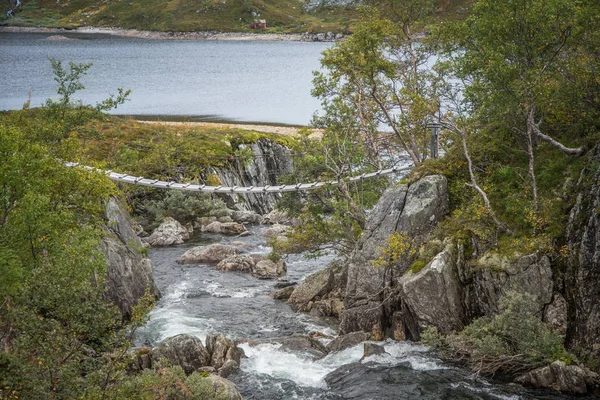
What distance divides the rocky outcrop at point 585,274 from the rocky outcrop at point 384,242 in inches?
214

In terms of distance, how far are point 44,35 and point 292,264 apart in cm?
18776

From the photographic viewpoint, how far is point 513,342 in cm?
1809

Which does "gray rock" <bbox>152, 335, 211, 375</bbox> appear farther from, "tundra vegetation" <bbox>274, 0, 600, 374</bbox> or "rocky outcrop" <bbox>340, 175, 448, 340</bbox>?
"tundra vegetation" <bbox>274, 0, 600, 374</bbox>

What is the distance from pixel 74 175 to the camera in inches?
752

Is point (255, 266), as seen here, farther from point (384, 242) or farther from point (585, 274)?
point (585, 274)

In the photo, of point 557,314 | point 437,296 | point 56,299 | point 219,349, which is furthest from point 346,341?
point 56,299

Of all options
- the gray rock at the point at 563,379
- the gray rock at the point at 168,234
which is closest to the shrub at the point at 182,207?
the gray rock at the point at 168,234

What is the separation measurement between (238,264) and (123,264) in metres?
8.85

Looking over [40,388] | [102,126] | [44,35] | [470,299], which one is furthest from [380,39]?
[44,35]

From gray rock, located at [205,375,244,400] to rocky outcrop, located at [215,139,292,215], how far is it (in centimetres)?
3099

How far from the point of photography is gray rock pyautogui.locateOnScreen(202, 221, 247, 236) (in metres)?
41.8

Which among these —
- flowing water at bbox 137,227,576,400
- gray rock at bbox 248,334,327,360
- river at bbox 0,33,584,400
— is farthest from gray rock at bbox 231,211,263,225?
gray rock at bbox 248,334,327,360

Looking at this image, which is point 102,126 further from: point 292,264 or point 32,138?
point 32,138

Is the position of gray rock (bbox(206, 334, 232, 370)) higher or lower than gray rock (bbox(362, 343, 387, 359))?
lower
